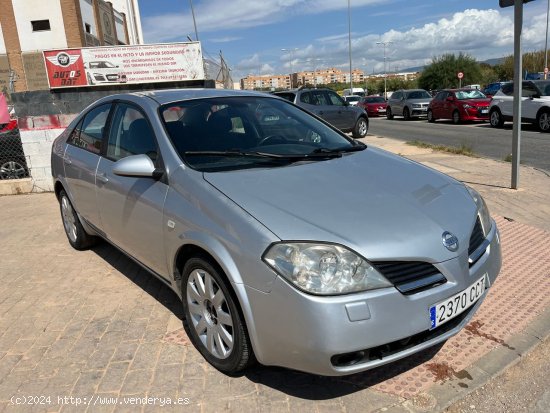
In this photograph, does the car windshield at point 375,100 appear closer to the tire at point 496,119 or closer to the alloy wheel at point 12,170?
the tire at point 496,119

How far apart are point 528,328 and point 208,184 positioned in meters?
2.33

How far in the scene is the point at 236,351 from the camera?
2662 millimetres

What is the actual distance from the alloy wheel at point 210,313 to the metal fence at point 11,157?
24.1 ft

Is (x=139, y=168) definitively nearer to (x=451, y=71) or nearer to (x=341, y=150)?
(x=341, y=150)

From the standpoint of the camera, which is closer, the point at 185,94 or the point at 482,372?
the point at 482,372

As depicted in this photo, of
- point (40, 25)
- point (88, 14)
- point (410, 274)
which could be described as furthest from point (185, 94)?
point (88, 14)

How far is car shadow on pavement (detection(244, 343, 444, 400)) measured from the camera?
2.68m

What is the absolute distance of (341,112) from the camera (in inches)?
631

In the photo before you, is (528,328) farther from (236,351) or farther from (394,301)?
(236,351)

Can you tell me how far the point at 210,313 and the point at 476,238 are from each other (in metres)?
1.61

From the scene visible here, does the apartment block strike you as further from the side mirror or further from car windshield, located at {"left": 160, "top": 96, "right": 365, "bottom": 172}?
the side mirror

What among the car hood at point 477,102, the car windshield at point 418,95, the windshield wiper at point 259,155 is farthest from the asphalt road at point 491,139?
the windshield wiper at point 259,155

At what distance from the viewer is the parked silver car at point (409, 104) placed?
2522cm

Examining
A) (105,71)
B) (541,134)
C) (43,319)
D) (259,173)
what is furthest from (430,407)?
(541,134)
